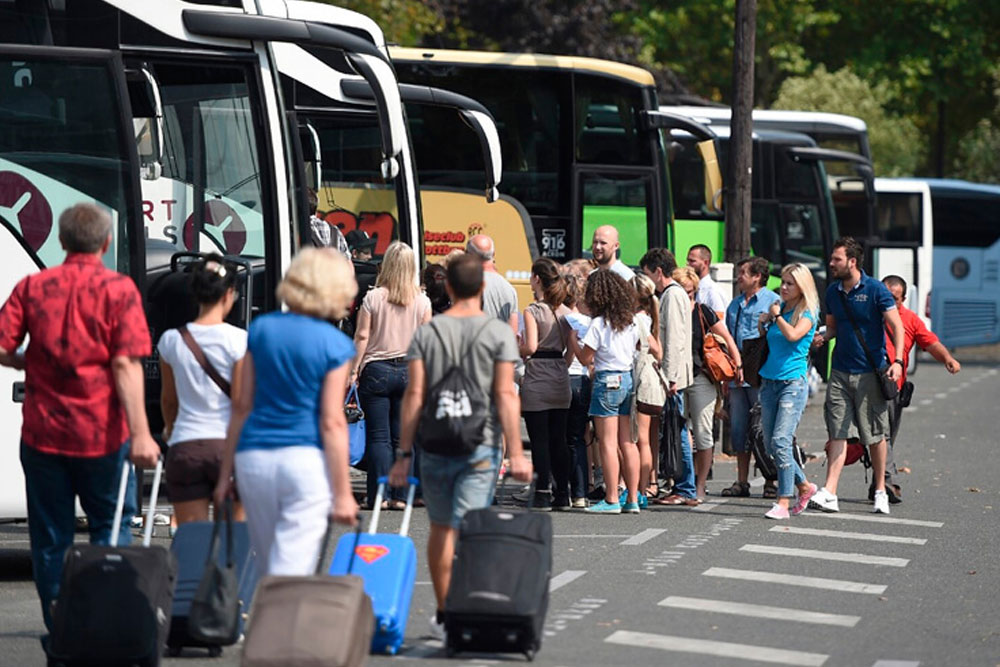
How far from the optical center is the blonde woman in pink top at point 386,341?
12.2 metres

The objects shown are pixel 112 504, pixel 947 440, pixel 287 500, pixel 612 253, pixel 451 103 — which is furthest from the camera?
pixel 947 440

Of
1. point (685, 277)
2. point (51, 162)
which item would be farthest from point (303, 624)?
point (685, 277)

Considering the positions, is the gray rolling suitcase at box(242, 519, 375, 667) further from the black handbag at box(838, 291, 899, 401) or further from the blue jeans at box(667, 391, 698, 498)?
the black handbag at box(838, 291, 899, 401)

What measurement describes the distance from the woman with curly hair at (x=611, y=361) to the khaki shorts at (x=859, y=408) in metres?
1.52

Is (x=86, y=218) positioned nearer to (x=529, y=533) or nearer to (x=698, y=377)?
(x=529, y=533)

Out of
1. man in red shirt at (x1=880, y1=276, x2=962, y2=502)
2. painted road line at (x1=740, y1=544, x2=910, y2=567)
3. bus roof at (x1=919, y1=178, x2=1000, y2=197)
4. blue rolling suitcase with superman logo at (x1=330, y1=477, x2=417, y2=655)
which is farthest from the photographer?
bus roof at (x1=919, y1=178, x2=1000, y2=197)

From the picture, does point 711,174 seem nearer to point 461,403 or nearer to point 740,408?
point 740,408

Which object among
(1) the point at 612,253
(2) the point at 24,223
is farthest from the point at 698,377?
(2) the point at 24,223

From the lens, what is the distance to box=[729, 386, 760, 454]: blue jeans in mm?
13852

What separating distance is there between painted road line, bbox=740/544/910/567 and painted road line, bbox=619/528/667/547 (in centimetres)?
62

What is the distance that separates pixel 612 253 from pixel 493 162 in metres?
1.29

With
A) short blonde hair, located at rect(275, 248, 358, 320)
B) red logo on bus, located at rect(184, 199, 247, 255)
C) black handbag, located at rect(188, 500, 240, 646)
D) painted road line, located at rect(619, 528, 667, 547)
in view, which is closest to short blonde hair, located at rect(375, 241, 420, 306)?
red logo on bus, located at rect(184, 199, 247, 255)

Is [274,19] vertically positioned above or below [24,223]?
above

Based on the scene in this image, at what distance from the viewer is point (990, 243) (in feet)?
139
